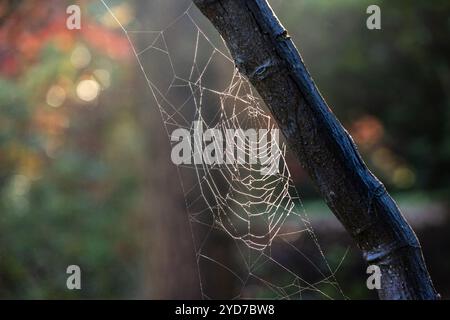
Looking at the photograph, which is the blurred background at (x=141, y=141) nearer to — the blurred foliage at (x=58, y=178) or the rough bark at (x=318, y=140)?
the blurred foliage at (x=58, y=178)

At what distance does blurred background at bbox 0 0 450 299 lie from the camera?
19.5ft

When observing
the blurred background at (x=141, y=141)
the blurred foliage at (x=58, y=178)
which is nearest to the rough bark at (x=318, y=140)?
the blurred background at (x=141, y=141)

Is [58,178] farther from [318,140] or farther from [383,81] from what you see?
[318,140]

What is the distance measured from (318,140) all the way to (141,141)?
525cm

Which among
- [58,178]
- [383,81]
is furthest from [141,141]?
[383,81]

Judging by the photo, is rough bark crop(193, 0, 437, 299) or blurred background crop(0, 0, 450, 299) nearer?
rough bark crop(193, 0, 437, 299)

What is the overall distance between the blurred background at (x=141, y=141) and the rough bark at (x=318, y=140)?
417cm

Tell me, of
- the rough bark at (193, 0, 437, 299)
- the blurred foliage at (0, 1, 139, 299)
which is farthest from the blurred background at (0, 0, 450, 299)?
the rough bark at (193, 0, 437, 299)

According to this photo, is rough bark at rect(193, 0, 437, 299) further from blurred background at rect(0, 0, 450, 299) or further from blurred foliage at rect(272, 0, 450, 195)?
blurred foliage at rect(272, 0, 450, 195)

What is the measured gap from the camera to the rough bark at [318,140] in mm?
1559

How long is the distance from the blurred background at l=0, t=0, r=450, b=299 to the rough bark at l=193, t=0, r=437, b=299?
4.17 metres

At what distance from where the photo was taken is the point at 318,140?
1.57m

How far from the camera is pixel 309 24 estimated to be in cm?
923

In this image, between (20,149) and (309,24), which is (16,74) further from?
(309,24)
